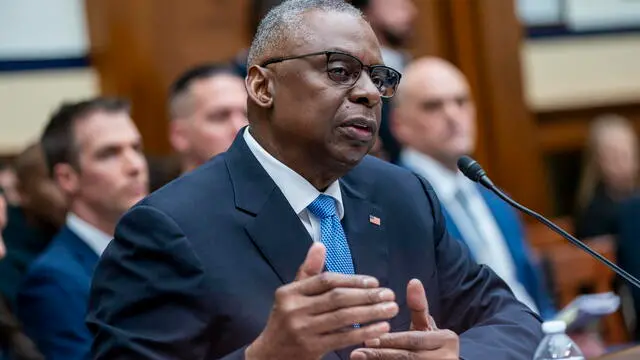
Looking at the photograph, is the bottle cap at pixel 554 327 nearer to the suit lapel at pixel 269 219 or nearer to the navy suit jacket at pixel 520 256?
the suit lapel at pixel 269 219

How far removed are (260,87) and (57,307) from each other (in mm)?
1125

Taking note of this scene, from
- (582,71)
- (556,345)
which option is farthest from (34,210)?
(582,71)

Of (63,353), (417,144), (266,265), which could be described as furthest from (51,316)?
(417,144)

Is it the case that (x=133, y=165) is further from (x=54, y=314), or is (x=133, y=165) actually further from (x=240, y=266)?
(x=240, y=266)

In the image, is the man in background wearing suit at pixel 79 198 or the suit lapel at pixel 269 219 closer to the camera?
the suit lapel at pixel 269 219

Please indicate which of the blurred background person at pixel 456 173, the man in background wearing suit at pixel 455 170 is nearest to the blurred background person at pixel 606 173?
the blurred background person at pixel 456 173

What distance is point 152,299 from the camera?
1.88 metres

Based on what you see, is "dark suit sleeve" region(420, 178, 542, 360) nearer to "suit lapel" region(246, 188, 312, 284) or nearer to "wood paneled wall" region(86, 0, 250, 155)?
"suit lapel" region(246, 188, 312, 284)

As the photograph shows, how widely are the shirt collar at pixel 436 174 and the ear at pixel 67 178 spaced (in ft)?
3.95

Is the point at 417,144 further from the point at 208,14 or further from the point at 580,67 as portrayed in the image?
the point at 580,67

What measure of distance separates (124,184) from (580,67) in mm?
3965

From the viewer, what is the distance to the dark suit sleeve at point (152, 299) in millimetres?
1868

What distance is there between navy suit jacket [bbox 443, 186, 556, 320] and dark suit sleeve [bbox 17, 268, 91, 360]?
1.64 meters

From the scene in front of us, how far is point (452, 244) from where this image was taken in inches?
91.0
